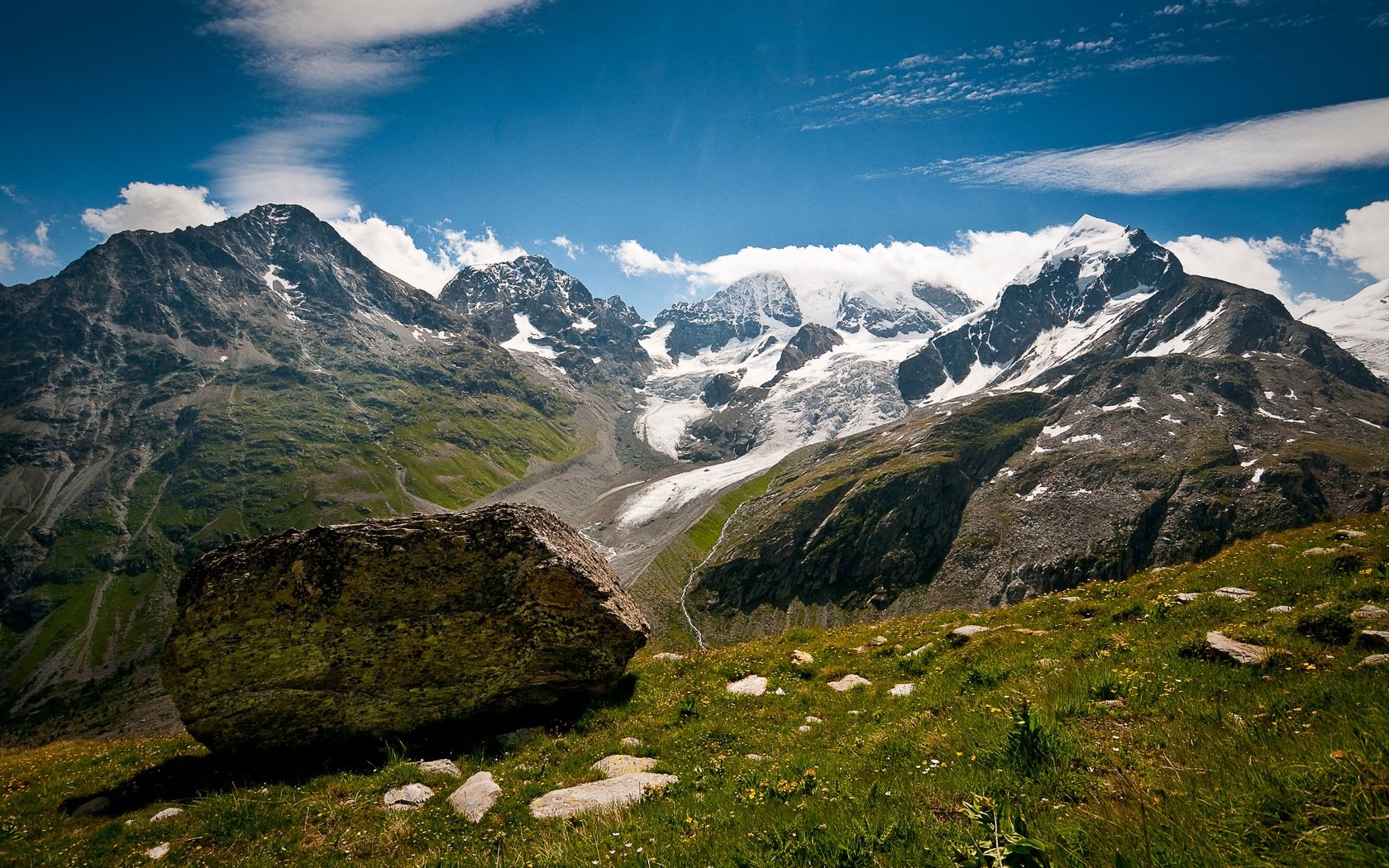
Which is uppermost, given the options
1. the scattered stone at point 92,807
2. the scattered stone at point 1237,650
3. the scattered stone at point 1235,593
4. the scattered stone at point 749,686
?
the scattered stone at point 1237,650

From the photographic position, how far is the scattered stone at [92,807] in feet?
42.2

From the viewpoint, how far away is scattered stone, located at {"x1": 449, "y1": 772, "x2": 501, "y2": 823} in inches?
420

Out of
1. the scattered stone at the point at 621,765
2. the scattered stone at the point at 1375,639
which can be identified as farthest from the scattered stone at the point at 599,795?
the scattered stone at the point at 1375,639

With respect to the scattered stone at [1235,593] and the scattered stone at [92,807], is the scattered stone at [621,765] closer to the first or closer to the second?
the scattered stone at [92,807]

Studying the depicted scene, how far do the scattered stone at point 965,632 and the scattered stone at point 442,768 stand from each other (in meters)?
14.2

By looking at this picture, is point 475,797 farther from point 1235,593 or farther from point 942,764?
point 1235,593

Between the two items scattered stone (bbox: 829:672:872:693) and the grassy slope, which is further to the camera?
scattered stone (bbox: 829:672:872:693)

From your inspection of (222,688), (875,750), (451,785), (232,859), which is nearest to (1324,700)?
(875,750)

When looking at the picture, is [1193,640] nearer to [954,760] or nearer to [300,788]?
[954,760]

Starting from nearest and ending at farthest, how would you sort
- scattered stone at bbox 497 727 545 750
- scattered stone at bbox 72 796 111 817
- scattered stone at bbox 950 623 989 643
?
scattered stone at bbox 72 796 111 817 < scattered stone at bbox 497 727 545 750 < scattered stone at bbox 950 623 989 643

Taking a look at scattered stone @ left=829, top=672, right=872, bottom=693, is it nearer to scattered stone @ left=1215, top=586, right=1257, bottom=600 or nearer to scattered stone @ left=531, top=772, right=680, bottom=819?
scattered stone @ left=531, top=772, right=680, bottom=819

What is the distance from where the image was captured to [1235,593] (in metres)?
14.9

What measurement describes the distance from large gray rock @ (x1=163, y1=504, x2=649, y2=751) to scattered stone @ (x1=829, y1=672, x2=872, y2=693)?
21.0 ft

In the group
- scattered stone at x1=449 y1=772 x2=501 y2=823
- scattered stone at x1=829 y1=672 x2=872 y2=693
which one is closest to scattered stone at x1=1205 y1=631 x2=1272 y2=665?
scattered stone at x1=829 y1=672 x2=872 y2=693
